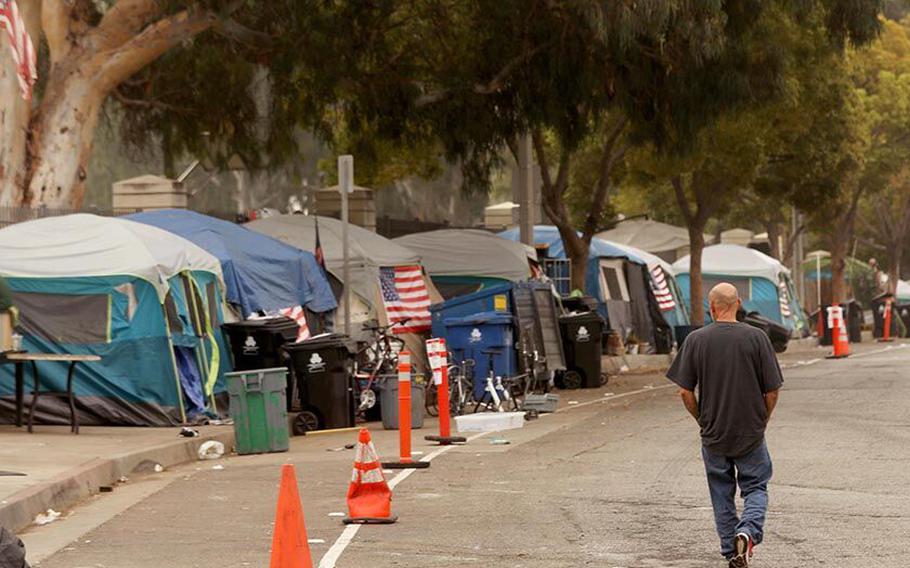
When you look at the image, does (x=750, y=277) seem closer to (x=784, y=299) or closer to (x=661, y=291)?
(x=784, y=299)

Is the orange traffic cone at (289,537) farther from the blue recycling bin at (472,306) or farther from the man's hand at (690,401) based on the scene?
the blue recycling bin at (472,306)

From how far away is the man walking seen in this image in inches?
421

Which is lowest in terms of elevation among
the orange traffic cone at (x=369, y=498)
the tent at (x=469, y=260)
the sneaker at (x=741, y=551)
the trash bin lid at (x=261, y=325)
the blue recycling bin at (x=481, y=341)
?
the sneaker at (x=741, y=551)

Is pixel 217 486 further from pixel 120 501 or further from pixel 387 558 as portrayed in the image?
pixel 387 558

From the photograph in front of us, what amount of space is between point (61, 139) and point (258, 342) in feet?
19.5

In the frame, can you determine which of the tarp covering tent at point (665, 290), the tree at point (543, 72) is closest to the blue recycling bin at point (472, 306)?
the tree at point (543, 72)

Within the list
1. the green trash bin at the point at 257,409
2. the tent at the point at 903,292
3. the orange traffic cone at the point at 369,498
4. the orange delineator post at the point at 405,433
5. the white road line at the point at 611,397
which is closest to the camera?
the orange traffic cone at the point at 369,498

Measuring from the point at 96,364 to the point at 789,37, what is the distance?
19.0 metres

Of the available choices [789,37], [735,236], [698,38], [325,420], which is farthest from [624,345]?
[735,236]

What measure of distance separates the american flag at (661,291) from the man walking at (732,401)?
32869 mm

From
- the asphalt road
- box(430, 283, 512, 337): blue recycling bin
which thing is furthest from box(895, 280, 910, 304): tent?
the asphalt road

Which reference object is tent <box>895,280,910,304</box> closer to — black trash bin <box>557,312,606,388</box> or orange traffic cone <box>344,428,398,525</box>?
black trash bin <box>557,312,606,388</box>

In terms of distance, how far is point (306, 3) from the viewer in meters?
27.0

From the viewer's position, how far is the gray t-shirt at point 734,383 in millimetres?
10703
